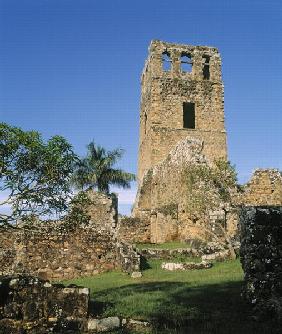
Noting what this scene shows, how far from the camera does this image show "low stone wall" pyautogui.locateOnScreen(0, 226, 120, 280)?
1650 centimetres

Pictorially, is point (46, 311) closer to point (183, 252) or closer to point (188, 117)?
point (183, 252)

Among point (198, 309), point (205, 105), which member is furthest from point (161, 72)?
point (198, 309)

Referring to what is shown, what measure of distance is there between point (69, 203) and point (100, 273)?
179 inches

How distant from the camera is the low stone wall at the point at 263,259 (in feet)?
24.8

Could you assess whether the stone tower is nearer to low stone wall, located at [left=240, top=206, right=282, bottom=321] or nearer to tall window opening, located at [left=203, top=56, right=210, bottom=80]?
tall window opening, located at [left=203, top=56, right=210, bottom=80]

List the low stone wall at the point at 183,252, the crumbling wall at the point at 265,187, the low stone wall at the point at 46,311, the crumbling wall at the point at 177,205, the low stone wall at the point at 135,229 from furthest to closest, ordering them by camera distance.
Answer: the low stone wall at the point at 135,229 < the crumbling wall at the point at 265,187 < the crumbling wall at the point at 177,205 < the low stone wall at the point at 183,252 < the low stone wall at the point at 46,311

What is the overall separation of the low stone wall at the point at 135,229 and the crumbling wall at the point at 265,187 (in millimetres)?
6558

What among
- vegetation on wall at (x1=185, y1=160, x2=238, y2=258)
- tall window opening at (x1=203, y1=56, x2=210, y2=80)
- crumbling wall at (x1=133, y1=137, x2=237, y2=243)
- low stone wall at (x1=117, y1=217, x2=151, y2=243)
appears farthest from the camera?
tall window opening at (x1=203, y1=56, x2=210, y2=80)

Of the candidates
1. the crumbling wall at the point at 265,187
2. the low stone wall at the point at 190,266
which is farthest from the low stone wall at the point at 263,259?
the crumbling wall at the point at 265,187

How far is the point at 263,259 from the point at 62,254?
33.9 ft

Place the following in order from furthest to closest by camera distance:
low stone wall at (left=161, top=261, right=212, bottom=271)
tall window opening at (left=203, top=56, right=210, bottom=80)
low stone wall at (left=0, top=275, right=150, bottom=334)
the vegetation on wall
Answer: tall window opening at (left=203, top=56, right=210, bottom=80), the vegetation on wall, low stone wall at (left=161, top=261, right=212, bottom=271), low stone wall at (left=0, top=275, right=150, bottom=334)

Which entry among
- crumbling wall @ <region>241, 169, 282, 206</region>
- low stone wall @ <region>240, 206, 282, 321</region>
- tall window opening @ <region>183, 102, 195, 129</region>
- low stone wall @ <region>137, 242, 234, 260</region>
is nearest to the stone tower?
tall window opening @ <region>183, 102, 195, 129</region>

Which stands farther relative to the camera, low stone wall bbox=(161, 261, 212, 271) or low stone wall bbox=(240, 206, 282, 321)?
low stone wall bbox=(161, 261, 212, 271)

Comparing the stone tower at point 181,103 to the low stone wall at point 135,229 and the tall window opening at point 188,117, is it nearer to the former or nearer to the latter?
the tall window opening at point 188,117
